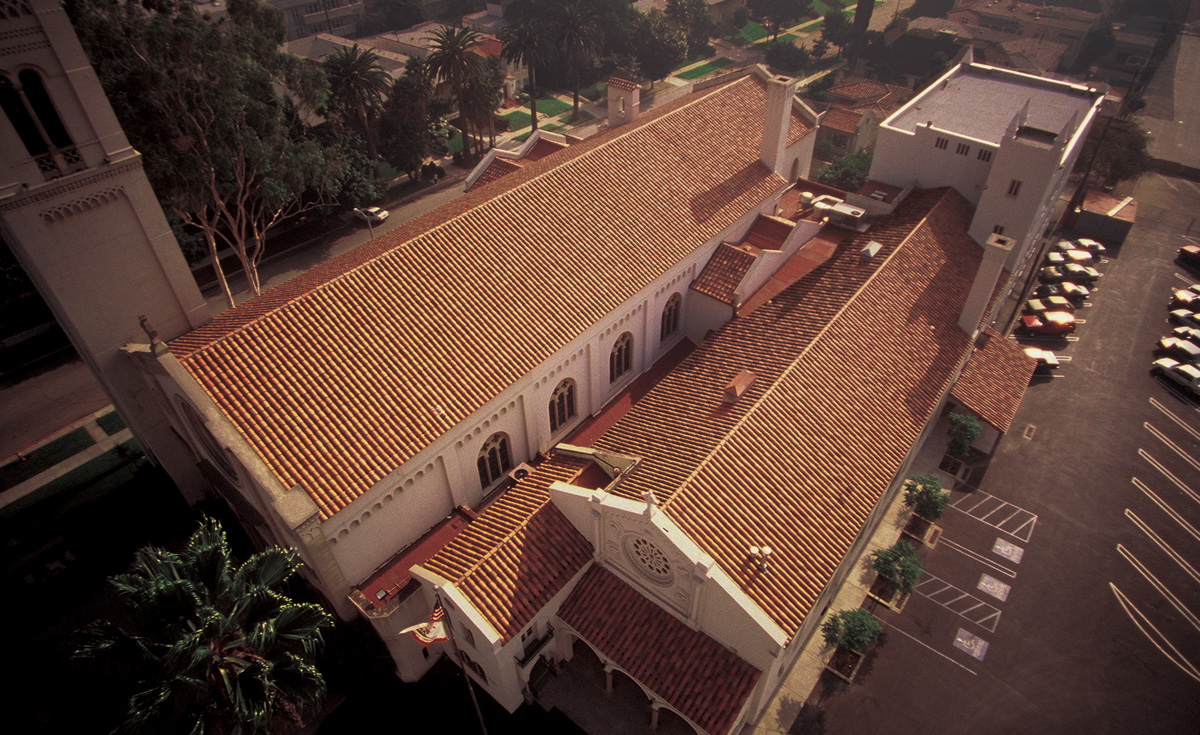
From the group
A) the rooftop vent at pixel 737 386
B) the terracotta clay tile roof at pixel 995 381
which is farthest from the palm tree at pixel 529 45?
the rooftop vent at pixel 737 386

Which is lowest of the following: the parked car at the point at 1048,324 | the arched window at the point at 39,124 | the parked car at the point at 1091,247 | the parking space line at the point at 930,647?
the parking space line at the point at 930,647

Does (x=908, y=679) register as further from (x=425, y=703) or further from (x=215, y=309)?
(x=215, y=309)

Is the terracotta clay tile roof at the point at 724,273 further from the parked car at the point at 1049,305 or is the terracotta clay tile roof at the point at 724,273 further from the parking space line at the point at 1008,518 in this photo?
the parked car at the point at 1049,305

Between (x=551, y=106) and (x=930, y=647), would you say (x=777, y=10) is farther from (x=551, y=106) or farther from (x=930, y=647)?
(x=930, y=647)

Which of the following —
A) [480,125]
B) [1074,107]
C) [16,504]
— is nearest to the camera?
[16,504]

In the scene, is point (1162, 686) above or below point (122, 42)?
below

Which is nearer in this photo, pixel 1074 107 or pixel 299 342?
pixel 299 342

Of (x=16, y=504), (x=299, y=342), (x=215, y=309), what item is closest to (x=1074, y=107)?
(x=299, y=342)

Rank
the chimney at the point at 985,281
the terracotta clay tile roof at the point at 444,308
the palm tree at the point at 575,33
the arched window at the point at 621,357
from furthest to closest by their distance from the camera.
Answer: the palm tree at the point at 575,33
the arched window at the point at 621,357
the chimney at the point at 985,281
the terracotta clay tile roof at the point at 444,308
